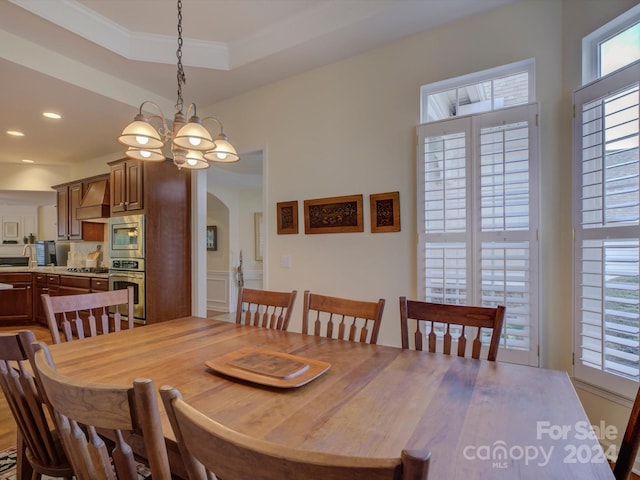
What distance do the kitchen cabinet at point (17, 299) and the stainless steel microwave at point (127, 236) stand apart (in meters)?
2.60

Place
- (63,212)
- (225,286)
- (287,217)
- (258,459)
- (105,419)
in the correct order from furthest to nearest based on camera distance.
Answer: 1. (225,286)
2. (63,212)
3. (287,217)
4. (105,419)
5. (258,459)

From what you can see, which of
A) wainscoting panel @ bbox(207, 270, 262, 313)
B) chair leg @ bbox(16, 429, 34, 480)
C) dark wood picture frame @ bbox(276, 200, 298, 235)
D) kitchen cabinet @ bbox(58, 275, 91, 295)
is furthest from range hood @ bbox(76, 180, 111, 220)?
chair leg @ bbox(16, 429, 34, 480)

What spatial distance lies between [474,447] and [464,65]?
2.49 m

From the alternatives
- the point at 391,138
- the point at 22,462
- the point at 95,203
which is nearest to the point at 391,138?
the point at 391,138

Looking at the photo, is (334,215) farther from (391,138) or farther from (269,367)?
(269,367)

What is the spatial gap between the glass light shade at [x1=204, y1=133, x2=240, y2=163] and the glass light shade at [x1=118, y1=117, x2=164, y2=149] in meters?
0.29

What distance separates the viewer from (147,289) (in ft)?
11.8

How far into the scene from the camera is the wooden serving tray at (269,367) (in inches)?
44.8

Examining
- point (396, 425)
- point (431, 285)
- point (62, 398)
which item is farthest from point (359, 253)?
point (62, 398)

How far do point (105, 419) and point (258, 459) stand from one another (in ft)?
1.26

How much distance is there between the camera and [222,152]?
1888mm

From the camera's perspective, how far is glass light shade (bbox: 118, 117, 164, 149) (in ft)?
5.27

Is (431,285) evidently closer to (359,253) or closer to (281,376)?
(359,253)

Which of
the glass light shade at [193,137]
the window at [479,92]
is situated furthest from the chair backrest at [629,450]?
the window at [479,92]
